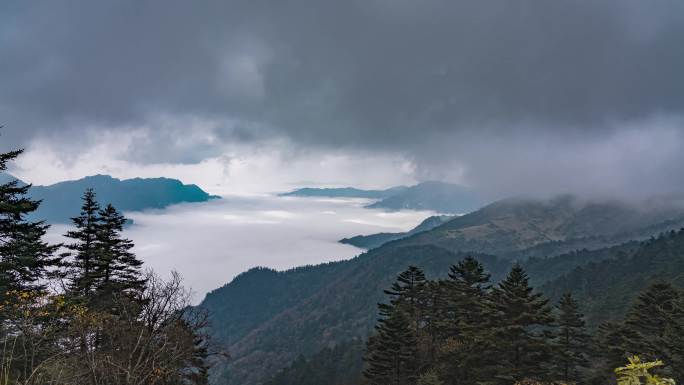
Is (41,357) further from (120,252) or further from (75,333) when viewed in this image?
(120,252)

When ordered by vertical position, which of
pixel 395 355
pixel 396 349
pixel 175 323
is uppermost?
pixel 175 323

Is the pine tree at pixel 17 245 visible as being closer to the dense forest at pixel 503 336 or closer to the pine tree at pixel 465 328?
the dense forest at pixel 503 336

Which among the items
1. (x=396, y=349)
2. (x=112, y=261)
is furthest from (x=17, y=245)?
(x=396, y=349)

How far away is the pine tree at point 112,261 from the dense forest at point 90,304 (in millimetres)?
78

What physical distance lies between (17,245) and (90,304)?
21.4 feet

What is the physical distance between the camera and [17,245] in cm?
2920

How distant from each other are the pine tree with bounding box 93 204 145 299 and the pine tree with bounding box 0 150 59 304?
3450 mm

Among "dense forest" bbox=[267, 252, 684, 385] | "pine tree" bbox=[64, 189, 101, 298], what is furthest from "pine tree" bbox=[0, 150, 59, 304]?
"dense forest" bbox=[267, 252, 684, 385]

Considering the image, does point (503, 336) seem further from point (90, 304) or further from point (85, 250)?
point (85, 250)

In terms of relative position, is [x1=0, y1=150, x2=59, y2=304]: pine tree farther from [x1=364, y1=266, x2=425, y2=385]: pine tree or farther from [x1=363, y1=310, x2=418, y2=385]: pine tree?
[x1=363, y1=310, x2=418, y2=385]: pine tree

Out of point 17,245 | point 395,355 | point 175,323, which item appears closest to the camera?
point 175,323

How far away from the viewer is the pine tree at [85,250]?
112 feet

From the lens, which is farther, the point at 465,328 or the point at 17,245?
the point at 465,328

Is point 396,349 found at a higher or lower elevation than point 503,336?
lower
